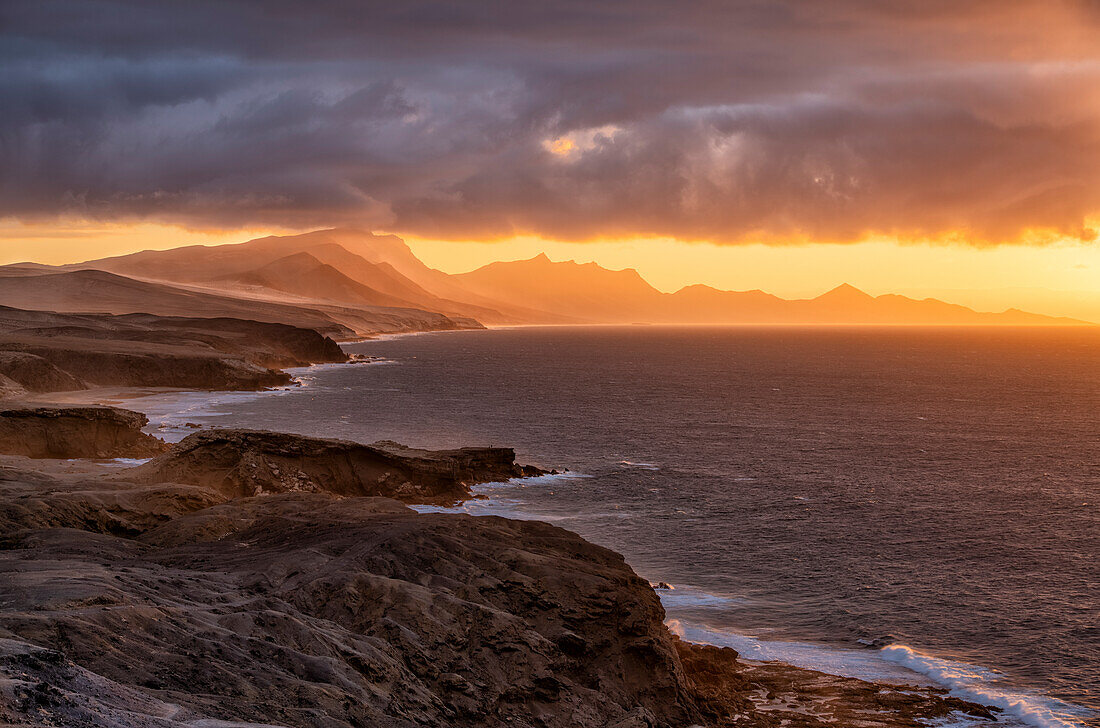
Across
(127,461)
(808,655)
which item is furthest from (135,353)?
(808,655)

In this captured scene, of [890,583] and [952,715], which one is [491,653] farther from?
[890,583]

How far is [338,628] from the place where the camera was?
66.2 ft

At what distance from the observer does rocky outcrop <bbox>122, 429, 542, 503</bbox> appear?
4453 centimetres

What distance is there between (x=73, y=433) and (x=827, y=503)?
47710 millimetres

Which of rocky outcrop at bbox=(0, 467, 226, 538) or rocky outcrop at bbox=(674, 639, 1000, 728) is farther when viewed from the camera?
rocky outcrop at bbox=(0, 467, 226, 538)

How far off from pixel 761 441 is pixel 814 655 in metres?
49.4

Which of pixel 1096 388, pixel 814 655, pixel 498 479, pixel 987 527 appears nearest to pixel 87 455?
pixel 498 479

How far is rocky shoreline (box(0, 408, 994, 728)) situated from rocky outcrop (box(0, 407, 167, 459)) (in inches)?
670

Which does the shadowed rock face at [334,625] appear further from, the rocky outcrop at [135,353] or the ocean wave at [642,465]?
the rocky outcrop at [135,353]

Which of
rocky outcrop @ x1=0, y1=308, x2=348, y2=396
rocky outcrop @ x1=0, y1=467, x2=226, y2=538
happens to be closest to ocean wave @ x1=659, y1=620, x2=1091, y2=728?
rocky outcrop @ x1=0, y1=467, x2=226, y2=538

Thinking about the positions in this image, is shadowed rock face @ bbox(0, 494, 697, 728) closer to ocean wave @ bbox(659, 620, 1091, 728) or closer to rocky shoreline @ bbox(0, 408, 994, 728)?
rocky shoreline @ bbox(0, 408, 994, 728)

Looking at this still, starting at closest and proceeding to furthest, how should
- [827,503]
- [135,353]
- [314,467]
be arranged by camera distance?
[314,467]
[827,503]
[135,353]

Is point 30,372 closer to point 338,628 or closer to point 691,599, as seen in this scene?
point 691,599

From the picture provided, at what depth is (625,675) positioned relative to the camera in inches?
945
